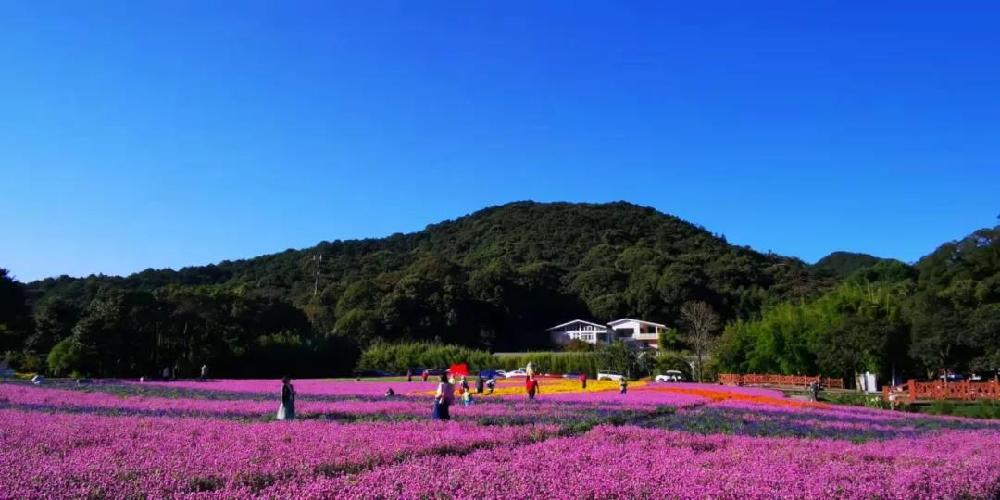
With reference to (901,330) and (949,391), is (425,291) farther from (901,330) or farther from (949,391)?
(949,391)

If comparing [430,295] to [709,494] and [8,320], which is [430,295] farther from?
[709,494]

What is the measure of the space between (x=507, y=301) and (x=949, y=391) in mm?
65249

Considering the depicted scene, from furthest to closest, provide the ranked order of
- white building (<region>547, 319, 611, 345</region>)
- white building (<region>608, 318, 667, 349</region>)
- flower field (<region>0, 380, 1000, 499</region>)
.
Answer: white building (<region>547, 319, 611, 345</region>) → white building (<region>608, 318, 667, 349</region>) → flower field (<region>0, 380, 1000, 499</region>)

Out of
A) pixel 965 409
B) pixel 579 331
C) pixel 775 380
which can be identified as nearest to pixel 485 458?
pixel 965 409

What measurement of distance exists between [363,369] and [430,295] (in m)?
23.3

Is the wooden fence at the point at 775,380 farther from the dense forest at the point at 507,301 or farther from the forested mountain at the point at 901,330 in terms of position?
the dense forest at the point at 507,301

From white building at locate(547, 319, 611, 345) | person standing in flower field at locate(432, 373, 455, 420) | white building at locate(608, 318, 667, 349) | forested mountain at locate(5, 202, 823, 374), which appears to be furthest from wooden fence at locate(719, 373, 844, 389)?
white building at locate(547, 319, 611, 345)

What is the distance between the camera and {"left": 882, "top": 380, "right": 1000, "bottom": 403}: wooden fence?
109ft

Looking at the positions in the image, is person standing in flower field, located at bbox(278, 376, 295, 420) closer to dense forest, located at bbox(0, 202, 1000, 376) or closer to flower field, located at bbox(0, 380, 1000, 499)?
flower field, located at bbox(0, 380, 1000, 499)

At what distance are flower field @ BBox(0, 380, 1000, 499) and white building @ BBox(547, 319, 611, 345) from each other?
8144cm

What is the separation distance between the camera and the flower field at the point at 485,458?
714 centimetres

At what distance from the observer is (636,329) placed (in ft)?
327

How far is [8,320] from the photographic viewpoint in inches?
2153

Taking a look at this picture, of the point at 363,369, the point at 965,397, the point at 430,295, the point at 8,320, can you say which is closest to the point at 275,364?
the point at 363,369
